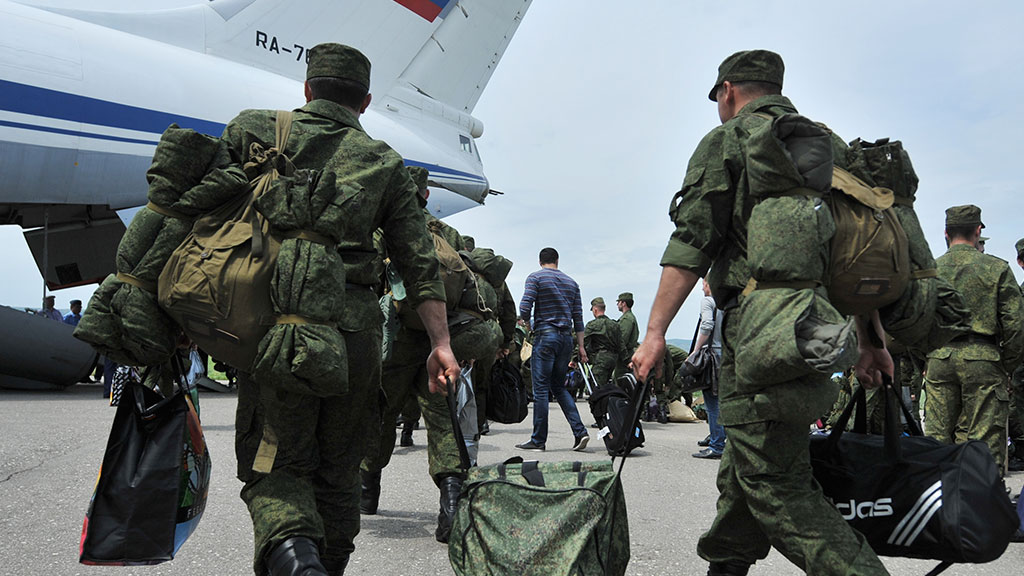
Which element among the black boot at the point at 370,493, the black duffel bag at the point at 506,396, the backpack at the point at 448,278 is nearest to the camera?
the backpack at the point at 448,278

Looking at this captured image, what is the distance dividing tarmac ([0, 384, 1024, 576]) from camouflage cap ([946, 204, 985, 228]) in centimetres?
216

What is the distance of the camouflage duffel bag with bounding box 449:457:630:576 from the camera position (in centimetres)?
209

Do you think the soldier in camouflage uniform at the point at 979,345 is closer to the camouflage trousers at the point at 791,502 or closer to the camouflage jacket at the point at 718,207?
the camouflage jacket at the point at 718,207

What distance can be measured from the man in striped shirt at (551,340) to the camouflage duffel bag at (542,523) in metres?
Result: 5.21

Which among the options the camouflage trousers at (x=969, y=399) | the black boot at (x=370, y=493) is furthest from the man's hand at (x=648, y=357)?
the camouflage trousers at (x=969, y=399)

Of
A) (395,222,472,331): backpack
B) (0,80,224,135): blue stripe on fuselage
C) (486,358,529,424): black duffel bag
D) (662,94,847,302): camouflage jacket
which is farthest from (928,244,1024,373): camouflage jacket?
(0,80,224,135): blue stripe on fuselage

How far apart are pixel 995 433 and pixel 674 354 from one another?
24.5 ft

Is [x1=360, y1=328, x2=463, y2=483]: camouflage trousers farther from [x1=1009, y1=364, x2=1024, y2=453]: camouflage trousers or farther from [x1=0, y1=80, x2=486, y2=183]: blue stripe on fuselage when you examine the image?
[x1=0, y1=80, x2=486, y2=183]: blue stripe on fuselage

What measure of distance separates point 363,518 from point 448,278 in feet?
4.70

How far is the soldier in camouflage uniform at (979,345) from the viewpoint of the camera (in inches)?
193

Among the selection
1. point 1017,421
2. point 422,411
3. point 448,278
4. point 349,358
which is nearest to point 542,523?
point 349,358

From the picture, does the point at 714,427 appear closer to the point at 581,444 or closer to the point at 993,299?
the point at 581,444

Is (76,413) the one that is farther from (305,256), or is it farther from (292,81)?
(292,81)

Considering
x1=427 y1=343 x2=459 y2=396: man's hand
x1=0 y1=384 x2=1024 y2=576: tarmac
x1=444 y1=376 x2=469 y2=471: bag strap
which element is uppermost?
x1=427 y1=343 x2=459 y2=396: man's hand
